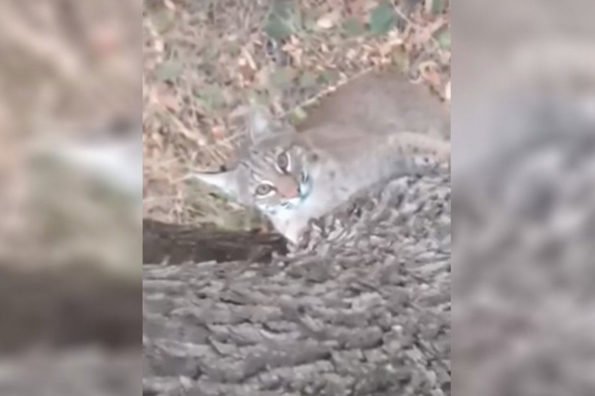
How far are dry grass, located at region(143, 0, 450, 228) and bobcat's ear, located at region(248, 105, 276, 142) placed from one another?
18 mm

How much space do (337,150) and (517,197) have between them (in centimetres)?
37

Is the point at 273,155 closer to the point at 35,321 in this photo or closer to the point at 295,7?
the point at 295,7

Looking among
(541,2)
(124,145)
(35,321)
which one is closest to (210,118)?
(124,145)

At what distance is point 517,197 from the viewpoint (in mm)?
1623

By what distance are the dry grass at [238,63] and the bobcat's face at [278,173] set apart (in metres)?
0.05

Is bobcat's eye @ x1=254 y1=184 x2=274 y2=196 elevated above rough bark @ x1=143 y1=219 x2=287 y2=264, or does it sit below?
above

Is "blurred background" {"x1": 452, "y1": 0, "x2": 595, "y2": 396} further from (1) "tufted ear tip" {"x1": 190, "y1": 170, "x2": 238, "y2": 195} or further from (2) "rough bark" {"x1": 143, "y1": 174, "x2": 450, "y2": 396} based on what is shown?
(1) "tufted ear tip" {"x1": 190, "y1": 170, "x2": 238, "y2": 195}

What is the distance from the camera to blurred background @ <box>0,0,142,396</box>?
1.50m

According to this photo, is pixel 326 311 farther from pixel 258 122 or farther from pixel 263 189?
pixel 258 122

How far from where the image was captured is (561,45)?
1616 mm

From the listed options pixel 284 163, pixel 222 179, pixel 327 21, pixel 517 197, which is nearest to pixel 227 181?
pixel 222 179

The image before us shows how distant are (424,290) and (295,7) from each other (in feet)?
2.01

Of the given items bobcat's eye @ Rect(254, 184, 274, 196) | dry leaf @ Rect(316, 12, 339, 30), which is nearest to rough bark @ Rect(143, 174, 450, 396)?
bobcat's eye @ Rect(254, 184, 274, 196)

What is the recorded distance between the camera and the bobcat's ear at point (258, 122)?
1589mm
